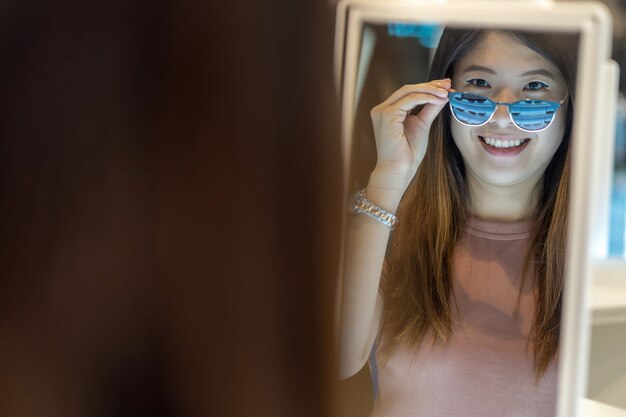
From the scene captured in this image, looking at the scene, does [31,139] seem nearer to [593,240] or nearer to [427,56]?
[427,56]

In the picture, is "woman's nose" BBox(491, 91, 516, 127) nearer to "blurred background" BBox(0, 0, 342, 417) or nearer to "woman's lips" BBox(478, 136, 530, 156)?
"woman's lips" BBox(478, 136, 530, 156)

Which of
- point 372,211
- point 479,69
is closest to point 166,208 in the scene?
point 372,211

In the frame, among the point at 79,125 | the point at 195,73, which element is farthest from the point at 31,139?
the point at 195,73

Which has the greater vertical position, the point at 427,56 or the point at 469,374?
the point at 427,56

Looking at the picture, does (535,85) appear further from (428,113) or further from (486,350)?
(486,350)

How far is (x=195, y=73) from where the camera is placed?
1.77 ft

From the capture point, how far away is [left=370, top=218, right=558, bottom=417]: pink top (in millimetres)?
519

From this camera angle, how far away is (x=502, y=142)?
515 mm

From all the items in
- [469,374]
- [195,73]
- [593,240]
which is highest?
[195,73]

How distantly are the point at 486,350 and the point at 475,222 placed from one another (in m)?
0.10

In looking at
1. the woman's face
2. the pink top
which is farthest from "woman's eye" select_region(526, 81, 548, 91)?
the pink top

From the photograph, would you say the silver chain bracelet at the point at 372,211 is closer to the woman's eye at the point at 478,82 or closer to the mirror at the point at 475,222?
the mirror at the point at 475,222

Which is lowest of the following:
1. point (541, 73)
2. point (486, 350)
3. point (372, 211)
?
point (486, 350)

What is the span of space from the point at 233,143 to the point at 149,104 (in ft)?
0.24
